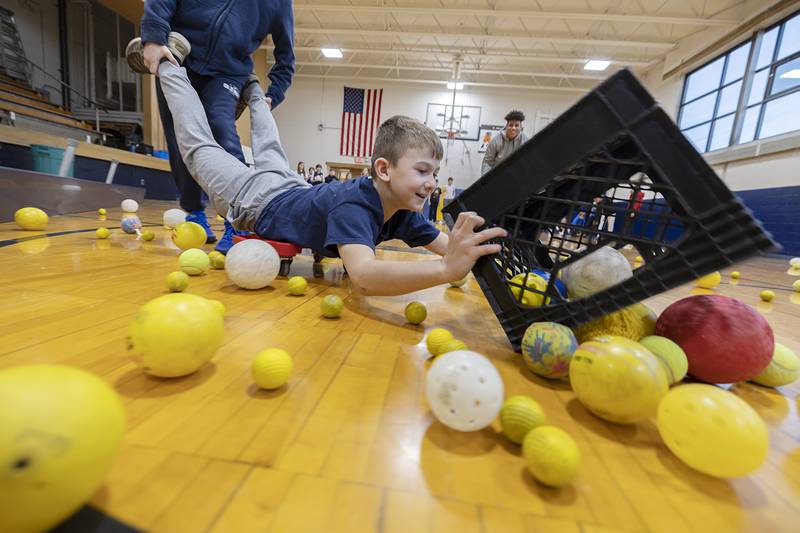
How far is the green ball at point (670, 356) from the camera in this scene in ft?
3.13

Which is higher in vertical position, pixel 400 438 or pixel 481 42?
pixel 481 42

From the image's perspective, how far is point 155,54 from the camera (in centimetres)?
196

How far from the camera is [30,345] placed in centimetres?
94

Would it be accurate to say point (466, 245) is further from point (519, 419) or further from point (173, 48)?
point (173, 48)

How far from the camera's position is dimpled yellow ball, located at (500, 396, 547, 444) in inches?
28.1

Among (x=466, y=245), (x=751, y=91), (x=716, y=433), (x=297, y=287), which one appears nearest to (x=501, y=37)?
(x=751, y=91)

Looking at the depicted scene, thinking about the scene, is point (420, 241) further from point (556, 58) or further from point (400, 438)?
point (556, 58)

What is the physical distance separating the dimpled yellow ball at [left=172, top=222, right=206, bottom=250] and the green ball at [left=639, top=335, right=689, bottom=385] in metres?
2.24

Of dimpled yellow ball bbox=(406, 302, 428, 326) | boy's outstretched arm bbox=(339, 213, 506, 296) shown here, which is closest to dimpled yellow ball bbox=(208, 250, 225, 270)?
boy's outstretched arm bbox=(339, 213, 506, 296)

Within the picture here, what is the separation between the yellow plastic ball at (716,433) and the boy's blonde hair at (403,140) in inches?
48.5

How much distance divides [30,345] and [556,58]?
501 inches

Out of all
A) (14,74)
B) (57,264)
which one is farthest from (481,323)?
(14,74)

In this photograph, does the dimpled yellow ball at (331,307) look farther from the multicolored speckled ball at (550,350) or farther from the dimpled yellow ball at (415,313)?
the multicolored speckled ball at (550,350)

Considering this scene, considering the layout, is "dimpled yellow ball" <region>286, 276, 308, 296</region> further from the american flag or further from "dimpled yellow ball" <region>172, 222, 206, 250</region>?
the american flag
